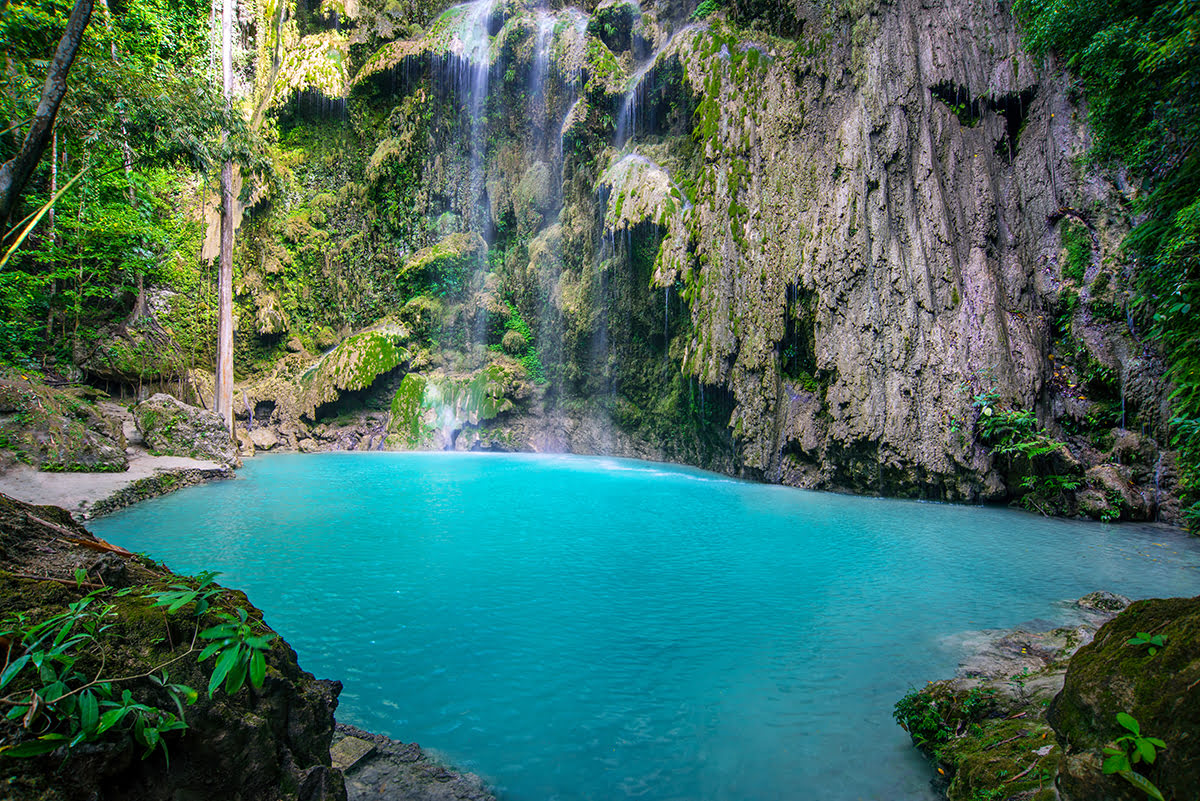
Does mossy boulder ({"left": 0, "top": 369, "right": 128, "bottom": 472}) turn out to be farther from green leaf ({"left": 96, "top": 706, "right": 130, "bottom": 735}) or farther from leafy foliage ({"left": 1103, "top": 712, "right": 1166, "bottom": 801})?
leafy foliage ({"left": 1103, "top": 712, "right": 1166, "bottom": 801})

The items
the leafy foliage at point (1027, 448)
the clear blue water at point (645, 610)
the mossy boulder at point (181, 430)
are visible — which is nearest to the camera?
the clear blue water at point (645, 610)

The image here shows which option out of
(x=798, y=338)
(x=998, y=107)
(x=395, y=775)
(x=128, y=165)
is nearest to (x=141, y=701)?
(x=395, y=775)

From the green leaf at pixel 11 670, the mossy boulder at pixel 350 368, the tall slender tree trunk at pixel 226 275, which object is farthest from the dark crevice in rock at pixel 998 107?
the mossy boulder at pixel 350 368

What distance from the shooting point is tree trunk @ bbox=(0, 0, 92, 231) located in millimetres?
3359

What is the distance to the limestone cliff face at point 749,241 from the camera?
1127 cm

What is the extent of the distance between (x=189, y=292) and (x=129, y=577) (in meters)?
21.6

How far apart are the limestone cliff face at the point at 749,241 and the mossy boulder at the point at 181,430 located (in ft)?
22.7

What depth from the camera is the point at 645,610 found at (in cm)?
529

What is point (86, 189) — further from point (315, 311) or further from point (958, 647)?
point (958, 647)

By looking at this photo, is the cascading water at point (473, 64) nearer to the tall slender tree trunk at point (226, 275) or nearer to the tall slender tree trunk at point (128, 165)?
the tall slender tree trunk at point (226, 275)

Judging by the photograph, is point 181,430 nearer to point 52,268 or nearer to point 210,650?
point 52,268

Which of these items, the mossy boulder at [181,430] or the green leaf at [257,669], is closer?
the green leaf at [257,669]

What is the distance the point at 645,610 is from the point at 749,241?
1171 cm

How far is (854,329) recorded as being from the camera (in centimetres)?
1252
